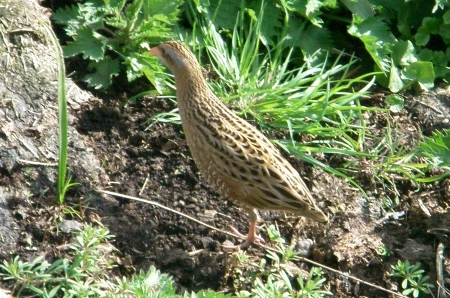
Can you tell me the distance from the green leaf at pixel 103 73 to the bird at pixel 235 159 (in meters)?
0.64

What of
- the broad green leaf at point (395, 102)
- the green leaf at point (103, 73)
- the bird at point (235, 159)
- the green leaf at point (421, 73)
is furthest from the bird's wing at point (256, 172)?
the green leaf at point (421, 73)

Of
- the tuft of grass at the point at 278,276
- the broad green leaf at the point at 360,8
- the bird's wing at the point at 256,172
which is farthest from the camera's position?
the broad green leaf at the point at 360,8

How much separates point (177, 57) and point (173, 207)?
1.00 meters

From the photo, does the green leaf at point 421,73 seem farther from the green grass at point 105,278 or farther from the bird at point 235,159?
the green grass at point 105,278

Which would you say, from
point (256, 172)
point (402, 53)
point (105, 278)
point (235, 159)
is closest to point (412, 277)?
point (256, 172)

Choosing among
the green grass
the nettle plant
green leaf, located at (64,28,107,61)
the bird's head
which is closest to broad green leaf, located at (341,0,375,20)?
the nettle plant

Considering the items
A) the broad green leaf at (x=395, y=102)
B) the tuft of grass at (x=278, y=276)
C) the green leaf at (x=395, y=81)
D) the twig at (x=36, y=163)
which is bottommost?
the tuft of grass at (x=278, y=276)

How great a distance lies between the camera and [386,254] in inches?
216

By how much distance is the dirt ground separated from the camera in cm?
502

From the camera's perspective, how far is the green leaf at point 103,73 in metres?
5.95

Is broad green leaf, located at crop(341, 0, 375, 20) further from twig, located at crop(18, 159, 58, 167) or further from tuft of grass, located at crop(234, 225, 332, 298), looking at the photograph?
twig, located at crop(18, 159, 58, 167)

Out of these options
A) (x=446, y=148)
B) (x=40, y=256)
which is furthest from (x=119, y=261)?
(x=446, y=148)

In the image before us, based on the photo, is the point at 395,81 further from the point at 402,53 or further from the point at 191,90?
the point at 191,90

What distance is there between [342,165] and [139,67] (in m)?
1.62
